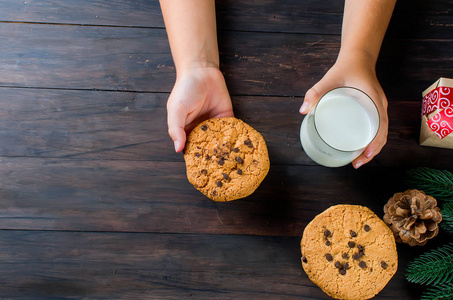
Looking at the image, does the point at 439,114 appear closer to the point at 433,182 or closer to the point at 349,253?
the point at 433,182

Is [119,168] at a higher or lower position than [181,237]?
higher

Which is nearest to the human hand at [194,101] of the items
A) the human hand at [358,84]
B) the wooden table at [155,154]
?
the wooden table at [155,154]

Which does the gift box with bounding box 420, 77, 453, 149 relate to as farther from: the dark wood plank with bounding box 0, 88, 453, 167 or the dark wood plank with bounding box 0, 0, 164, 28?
the dark wood plank with bounding box 0, 0, 164, 28

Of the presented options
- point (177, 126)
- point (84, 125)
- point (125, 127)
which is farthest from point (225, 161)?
point (84, 125)

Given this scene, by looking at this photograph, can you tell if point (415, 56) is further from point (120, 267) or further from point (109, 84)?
point (120, 267)

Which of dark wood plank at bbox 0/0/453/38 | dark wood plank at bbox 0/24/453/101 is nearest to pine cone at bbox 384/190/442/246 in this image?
dark wood plank at bbox 0/24/453/101

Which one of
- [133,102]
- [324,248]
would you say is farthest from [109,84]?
[324,248]

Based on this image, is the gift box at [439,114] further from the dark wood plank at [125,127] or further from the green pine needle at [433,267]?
the green pine needle at [433,267]
